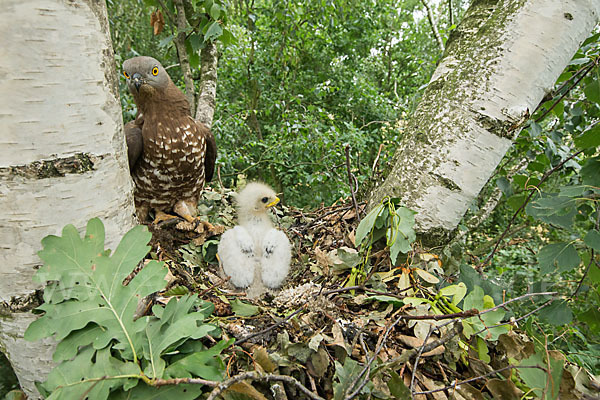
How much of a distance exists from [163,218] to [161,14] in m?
1.39

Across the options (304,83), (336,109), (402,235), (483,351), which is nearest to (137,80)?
(402,235)

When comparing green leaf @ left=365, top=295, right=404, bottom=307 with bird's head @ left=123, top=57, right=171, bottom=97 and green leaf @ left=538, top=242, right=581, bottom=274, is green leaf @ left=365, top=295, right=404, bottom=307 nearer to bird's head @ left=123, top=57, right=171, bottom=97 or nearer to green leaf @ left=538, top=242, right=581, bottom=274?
green leaf @ left=538, top=242, right=581, bottom=274

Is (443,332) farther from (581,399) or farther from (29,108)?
(29,108)

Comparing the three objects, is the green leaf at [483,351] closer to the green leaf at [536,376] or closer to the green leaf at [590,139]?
the green leaf at [536,376]

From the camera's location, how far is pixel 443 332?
962 millimetres

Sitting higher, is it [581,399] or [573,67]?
[573,67]

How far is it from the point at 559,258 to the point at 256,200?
54.0 inches

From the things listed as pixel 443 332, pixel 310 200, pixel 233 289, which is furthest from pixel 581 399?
pixel 310 200

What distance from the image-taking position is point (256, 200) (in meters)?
1.90

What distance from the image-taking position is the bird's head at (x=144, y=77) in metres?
1.93

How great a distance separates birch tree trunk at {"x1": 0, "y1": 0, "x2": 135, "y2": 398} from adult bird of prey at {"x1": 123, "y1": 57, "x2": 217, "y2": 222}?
4.00 feet

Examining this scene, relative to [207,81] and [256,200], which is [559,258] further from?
[207,81]

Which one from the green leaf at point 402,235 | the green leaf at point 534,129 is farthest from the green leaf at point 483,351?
the green leaf at point 534,129

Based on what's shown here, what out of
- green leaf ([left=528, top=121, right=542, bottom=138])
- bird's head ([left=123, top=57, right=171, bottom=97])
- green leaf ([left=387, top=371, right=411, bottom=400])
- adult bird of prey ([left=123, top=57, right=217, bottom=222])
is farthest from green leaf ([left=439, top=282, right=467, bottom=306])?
bird's head ([left=123, top=57, right=171, bottom=97])
